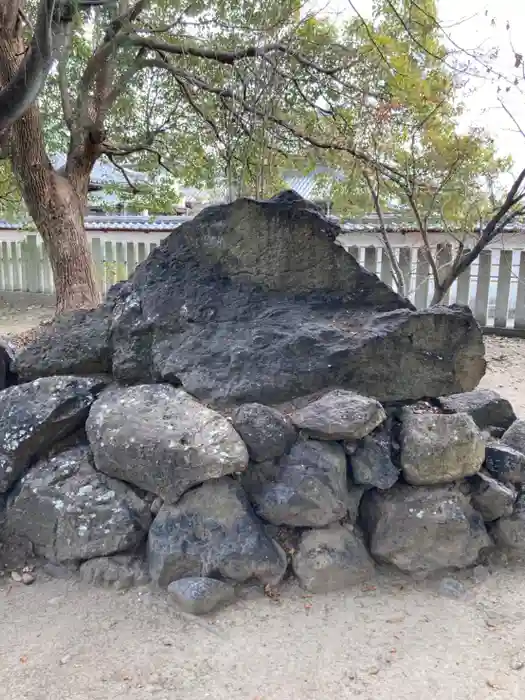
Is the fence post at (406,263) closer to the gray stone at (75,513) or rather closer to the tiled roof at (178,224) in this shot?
the tiled roof at (178,224)

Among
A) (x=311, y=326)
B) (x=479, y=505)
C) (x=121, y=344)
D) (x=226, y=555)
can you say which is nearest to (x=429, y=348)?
(x=311, y=326)

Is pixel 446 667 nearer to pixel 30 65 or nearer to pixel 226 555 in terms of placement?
pixel 226 555

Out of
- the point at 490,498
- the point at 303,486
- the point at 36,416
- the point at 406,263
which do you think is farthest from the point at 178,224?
the point at 490,498

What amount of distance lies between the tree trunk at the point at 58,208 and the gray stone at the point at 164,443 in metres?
3.16

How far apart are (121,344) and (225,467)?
76cm

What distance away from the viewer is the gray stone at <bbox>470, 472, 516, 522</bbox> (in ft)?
6.68

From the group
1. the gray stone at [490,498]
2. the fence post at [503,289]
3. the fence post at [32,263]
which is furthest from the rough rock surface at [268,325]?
the fence post at [32,263]

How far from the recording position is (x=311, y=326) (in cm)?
226

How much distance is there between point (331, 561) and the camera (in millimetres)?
1906

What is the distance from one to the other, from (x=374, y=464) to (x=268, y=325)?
0.66 meters

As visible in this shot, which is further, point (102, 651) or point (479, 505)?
point (479, 505)

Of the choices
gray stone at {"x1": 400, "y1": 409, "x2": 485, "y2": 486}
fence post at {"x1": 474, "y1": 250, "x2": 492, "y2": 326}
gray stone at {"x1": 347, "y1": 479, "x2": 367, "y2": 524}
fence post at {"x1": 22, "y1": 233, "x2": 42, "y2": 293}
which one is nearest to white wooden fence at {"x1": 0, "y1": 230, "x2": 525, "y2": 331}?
fence post at {"x1": 474, "y1": 250, "x2": 492, "y2": 326}

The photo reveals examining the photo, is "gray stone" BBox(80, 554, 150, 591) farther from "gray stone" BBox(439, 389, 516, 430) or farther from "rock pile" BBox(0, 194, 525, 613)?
"gray stone" BBox(439, 389, 516, 430)

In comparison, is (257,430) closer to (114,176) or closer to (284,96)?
(284,96)
